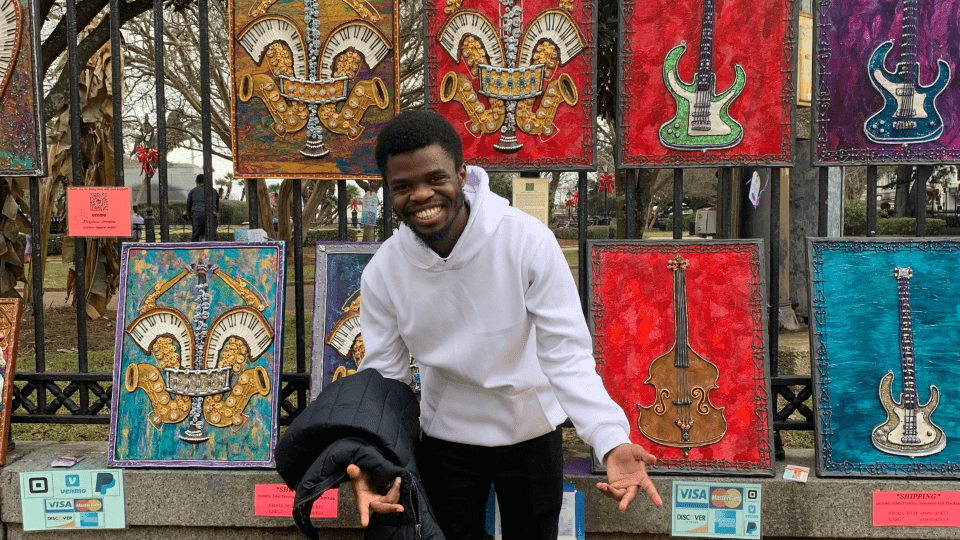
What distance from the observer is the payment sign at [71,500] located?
3.28 meters

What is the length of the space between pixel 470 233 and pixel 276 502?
5.85 ft

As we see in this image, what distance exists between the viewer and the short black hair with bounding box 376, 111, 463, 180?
80.0 inches

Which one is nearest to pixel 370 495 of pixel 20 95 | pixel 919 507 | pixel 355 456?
pixel 355 456

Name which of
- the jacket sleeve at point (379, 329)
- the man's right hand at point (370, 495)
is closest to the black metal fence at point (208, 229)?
the jacket sleeve at point (379, 329)

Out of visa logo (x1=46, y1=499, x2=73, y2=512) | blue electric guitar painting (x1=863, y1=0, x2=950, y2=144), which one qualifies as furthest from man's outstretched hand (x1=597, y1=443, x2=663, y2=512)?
visa logo (x1=46, y1=499, x2=73, y2=512)

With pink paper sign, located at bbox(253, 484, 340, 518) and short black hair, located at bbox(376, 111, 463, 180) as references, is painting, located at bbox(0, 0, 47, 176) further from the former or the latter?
short black hair, located at bbox(376, 111, 463, 180)

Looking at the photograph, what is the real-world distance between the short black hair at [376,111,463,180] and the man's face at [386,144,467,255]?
2cm

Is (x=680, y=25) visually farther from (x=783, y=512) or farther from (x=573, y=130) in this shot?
(x=783, y=512)

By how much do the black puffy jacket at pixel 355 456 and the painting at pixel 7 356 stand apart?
6.49 feet

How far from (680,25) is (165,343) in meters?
2.63

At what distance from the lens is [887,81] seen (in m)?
3.19

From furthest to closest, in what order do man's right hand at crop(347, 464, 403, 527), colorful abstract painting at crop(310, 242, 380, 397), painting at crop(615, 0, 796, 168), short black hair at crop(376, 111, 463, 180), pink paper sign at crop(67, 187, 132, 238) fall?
pink paper sign at crop(67, 187, 132, 238)
colorful abstract painting at crop(310, 242, 380, 397)
painting at crop(615, 0, 796, 168)
short black hair at crop(376, 111, 463, 180)
man's right hand at crop(347, 464, 403, 527)

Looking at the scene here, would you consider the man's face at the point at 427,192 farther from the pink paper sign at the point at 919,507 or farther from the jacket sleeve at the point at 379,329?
the pink paper sign at the point at 919,507

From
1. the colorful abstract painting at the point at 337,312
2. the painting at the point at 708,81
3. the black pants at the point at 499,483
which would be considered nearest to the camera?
the black pants at the point at 499,483
